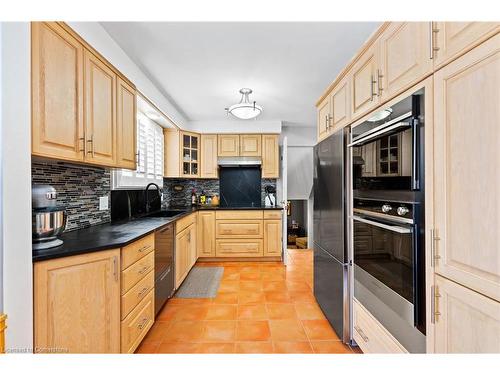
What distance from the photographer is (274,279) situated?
2982 mm

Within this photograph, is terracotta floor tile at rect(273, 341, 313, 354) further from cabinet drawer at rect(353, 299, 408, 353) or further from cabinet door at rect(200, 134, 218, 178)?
cabinet door at rect(200, 134, 218, 178)

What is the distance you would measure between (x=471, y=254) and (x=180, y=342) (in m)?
1.90

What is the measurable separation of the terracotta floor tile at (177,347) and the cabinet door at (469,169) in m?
1.66

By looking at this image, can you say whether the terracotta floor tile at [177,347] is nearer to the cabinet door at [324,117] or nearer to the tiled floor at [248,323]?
the tiled floor at [248,323]

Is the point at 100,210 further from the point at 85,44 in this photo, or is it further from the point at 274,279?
the point at 274,279

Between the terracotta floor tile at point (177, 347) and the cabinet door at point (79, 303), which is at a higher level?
the cabinet door at point (79, 303)

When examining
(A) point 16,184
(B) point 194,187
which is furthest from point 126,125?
(B) point 194,187

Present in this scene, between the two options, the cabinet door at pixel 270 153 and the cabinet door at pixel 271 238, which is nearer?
the cabinet door at pixel 271 238

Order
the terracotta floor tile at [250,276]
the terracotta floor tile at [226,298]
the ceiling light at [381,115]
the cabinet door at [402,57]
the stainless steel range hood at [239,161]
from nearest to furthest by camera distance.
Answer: the cabinet door at [402,57] → the ceiling light at [381,115] → the terracotta floor tile at [226,298] → the terracotta floor tile at [250,276] → the stainless steel range hood at [239,161]

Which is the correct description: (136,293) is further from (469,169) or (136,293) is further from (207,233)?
(207,233)

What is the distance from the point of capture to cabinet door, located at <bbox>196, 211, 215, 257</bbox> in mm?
3641

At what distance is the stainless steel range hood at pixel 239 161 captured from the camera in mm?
3959

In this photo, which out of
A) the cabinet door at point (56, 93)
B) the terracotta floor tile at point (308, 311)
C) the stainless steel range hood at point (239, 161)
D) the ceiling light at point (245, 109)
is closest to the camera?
the cabinet door at point (56, 93)

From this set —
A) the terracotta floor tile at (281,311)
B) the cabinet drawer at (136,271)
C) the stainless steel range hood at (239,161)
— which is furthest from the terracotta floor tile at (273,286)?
the stainless steel range hood at (239,161)
